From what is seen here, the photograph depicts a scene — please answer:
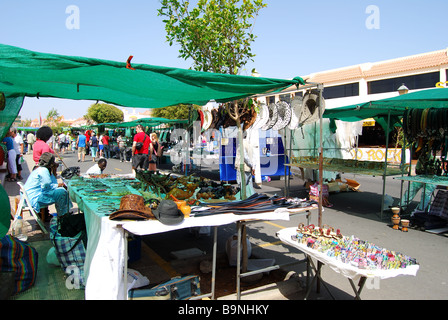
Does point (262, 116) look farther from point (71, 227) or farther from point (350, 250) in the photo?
point (71, 227)

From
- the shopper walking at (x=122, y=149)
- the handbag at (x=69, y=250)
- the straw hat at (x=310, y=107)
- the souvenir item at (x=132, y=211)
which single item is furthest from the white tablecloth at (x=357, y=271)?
the shopper walking at (x=122, y=149)

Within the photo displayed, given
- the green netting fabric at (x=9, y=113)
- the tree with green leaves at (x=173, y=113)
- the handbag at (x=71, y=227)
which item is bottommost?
the handbag at (x=71, y=227)

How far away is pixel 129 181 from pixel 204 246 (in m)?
1.97

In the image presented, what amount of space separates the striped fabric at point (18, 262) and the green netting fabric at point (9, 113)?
1.26m

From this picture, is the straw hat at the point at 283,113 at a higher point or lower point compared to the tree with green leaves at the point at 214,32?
lower

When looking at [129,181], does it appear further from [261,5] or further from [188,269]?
[261,5]

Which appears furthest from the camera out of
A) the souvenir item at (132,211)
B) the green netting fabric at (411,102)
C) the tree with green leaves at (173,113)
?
the tree with green leaves at (173,113)

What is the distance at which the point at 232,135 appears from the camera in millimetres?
10836

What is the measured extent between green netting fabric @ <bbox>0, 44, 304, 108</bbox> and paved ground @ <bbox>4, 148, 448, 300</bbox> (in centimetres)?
238

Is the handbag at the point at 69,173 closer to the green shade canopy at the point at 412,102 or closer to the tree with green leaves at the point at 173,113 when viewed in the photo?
the green shade canopy at the point at 412,102

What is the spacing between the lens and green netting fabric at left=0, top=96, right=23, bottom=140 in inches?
142

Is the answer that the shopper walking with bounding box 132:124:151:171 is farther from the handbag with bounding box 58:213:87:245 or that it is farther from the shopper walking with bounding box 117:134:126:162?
the shopper walking with bounding box 117:134:126:162

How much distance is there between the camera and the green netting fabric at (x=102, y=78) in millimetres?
2680

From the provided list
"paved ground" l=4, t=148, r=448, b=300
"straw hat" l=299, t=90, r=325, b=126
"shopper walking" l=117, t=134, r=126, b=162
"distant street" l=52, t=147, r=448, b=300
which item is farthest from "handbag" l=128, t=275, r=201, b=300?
"shopper walking" l=117, t=134, r=126, b=162
